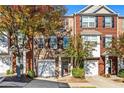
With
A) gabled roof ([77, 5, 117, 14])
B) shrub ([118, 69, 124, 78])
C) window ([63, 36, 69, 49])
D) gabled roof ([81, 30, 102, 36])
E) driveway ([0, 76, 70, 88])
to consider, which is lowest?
driveway ([0, 76, 70, 88])

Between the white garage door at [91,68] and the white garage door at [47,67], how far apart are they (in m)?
3.30

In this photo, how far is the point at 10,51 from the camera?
126ft

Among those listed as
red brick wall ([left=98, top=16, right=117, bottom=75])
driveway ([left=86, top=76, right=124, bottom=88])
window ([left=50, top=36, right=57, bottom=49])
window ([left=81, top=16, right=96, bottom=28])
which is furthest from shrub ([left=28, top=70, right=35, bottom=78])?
window ([left=81, top=16, right=96, bottom=28])

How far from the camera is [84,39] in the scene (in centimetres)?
3878

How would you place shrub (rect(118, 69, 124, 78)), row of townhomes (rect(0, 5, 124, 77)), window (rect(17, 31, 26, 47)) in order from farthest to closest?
row of townhomes (rect(0, 5, 124, 77)), shrub (rect(118, 69, 124, 78)), window (rect(17, 31, 26, 47))

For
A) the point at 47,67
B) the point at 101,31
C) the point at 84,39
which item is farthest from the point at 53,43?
the point at 101,31

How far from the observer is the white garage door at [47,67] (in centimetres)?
3919

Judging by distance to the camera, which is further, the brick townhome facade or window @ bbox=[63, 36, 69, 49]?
the brick townhome facade

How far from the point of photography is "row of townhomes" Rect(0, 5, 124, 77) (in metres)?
38.9

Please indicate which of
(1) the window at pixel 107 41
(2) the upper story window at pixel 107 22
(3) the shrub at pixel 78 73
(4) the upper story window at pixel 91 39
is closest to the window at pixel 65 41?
(4) the upper story window at pixel 91 39

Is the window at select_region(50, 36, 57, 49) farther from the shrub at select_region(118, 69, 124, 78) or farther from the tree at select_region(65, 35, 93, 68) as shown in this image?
the shrub at select_region(118, 69, 124, 78)

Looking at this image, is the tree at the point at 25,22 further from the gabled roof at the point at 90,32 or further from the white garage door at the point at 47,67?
the gabled roof at the point at 90,32

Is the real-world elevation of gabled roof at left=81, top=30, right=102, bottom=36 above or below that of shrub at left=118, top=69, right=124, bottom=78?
above

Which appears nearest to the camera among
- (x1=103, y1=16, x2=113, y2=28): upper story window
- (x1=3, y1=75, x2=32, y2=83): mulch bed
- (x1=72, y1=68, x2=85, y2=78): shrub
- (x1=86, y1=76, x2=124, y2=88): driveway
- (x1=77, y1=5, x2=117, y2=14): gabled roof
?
(x1=86, y1=76, x2=124, y2=88): driveway
